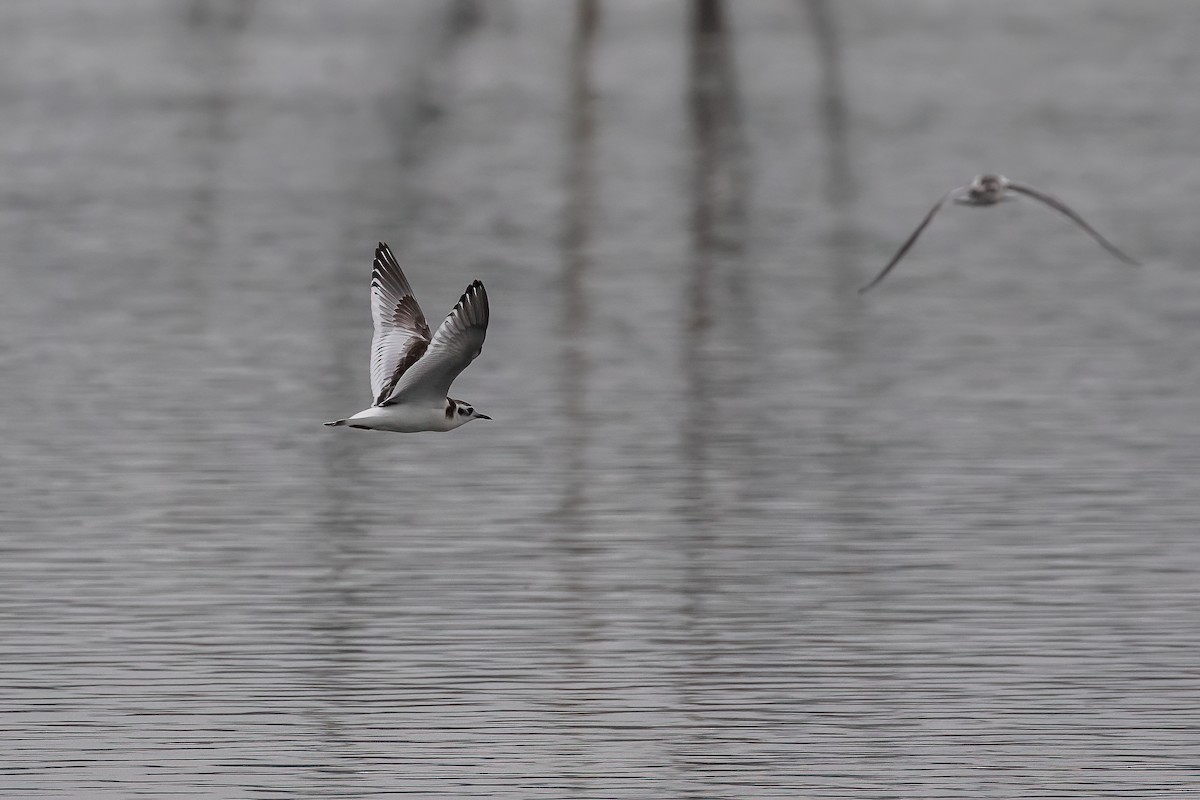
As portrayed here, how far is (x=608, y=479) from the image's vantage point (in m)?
19.8

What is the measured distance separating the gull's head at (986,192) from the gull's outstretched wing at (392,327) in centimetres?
696

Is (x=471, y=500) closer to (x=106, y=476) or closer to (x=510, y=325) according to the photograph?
(x=106, y=476)

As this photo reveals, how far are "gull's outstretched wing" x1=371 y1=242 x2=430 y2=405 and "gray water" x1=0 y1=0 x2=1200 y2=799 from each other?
1.44 metres

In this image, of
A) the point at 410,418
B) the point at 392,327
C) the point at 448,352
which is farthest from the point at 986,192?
the point at 448,352

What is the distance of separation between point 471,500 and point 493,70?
4110 centimetres

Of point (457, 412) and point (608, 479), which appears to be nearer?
point (457, 412)

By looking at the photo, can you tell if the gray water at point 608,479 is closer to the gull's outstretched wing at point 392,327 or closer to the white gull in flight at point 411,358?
the white gull in flight at point 411,358

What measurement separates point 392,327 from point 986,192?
7268 mm

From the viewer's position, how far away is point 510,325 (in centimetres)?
2744

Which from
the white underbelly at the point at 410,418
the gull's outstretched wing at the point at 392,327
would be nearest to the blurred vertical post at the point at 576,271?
the gull's outstretched wing at the point at 392,327

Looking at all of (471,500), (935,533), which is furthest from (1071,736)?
(471,500)

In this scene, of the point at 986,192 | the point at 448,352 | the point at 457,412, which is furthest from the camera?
the point at 986,192

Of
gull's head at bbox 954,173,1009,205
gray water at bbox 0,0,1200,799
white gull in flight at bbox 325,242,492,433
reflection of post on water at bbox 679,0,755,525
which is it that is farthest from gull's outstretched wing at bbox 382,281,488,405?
gull's head at bbox 954,173,1009,205

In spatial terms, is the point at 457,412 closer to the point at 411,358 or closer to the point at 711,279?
the point at 411,358
